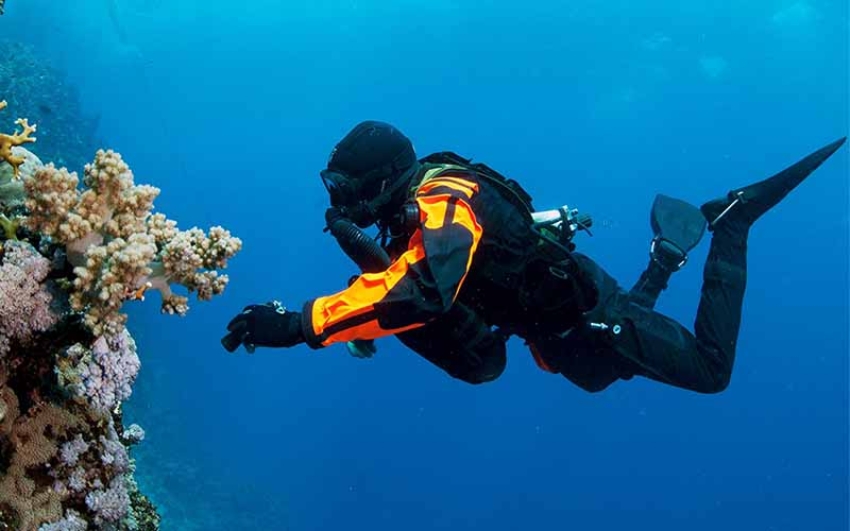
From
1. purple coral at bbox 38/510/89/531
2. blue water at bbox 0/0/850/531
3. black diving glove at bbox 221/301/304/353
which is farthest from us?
blue water at bbox 0/0/850/531

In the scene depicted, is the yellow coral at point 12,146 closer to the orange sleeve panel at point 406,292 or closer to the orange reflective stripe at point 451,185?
the orange sleeve panel at point 406,292

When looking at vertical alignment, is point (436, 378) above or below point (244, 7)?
below

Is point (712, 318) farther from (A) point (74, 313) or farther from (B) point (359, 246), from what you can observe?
(A) point (74, 313)

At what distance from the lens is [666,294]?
2886 inches

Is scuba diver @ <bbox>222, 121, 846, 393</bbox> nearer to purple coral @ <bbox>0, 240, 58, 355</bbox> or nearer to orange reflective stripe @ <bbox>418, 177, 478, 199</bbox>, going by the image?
orange reflective stripe @ <bbox>418, 177, 478, 199</bbox>

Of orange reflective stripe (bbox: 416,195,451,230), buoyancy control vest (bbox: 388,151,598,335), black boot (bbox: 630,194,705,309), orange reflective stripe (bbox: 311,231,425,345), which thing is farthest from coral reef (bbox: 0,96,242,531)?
black boot (bbox: 630,194,705,309)

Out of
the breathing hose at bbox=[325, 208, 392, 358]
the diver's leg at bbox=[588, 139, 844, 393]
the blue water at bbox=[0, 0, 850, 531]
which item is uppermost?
the blue water at bbox=[0, 0, 850, 531]

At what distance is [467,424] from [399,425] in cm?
744

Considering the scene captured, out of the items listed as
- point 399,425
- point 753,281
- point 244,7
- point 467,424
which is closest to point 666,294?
point 753,281

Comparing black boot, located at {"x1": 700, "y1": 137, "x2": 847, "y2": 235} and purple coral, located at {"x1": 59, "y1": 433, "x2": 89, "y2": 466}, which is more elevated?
black boot, located at {"x1": 700, "y1": 137, "x2": 847, "y2": 235}

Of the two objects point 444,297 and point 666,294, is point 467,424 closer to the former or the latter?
point 666,294

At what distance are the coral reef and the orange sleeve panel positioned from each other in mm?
661

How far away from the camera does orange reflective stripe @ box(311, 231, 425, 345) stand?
3.63 metres

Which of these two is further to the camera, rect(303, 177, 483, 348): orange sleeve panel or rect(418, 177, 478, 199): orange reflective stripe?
rect(418, 177, 478, 199): orange reflective stripe
